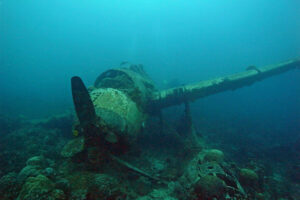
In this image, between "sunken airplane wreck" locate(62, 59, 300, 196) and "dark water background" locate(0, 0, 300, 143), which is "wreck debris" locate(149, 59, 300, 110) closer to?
"sunken airplane wreck" locate(62, 59, 300, 196)

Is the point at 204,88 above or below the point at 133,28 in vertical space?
below

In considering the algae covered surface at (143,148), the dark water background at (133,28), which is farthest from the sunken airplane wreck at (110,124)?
the dark water background at (133,28)

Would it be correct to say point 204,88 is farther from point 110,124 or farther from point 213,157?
point 110,124

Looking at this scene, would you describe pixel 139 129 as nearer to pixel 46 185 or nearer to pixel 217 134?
pixel 46 185

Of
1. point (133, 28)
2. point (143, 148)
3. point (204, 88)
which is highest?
point (133, 28)

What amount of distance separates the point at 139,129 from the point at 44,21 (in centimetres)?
18493

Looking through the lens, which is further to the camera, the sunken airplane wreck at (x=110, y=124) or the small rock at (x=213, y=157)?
the small rock at (x=213, y=157)

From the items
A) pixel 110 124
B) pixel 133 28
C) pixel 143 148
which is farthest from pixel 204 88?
pixel 133 28

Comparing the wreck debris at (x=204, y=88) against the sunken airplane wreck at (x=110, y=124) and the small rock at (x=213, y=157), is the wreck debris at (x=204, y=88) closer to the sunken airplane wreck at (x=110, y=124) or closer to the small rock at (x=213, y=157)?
the sunken airplane wreck at (x=110, y=124)

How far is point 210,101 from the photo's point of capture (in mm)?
26938

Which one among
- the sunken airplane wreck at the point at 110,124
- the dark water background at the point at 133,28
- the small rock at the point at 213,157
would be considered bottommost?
the small rock at the point at 213,157

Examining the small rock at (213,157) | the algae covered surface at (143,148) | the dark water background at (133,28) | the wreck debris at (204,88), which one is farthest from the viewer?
the dark water background at (133,28)

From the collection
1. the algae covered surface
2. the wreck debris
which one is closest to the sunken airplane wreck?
the algae covered surface

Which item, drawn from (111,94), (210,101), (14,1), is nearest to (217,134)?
(111,94)
